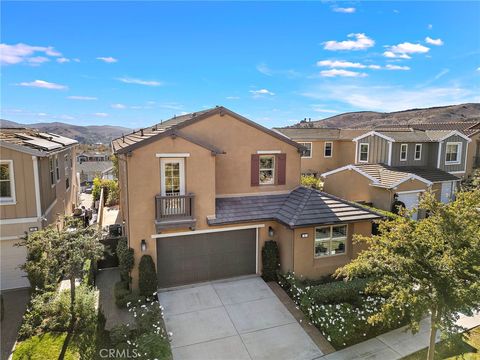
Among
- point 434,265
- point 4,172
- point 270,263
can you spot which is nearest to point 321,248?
point 270,263

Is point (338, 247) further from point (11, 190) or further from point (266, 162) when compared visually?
point (11, 190)

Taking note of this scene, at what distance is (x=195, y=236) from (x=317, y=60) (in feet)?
52.6

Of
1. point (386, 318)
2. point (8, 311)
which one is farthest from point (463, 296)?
point (8, 311)

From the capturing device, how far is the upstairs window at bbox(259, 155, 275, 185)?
15.0 metres

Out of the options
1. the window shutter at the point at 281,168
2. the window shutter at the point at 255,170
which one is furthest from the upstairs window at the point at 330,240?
the window shutter at the point at 255,170

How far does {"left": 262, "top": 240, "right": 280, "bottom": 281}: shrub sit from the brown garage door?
2.10ft

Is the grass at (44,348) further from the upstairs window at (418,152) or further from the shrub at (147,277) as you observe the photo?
the upstairs window at (418,152)

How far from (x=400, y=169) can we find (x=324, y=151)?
1037cm

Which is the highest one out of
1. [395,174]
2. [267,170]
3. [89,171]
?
[267,170]

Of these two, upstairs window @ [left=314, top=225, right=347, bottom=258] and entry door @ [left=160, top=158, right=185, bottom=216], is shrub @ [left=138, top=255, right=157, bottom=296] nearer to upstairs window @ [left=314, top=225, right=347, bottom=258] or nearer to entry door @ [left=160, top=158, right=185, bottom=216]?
entry door @ [left=160, top=158, right=185, bottom=216]

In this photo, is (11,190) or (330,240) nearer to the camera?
(11,190)

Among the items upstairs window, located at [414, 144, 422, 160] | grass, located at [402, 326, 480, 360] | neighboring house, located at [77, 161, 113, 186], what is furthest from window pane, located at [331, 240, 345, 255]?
neighboring house, located at [77, 161, 113, 186]

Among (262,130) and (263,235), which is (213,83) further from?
(263,235)

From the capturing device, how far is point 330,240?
13453 millimetres
